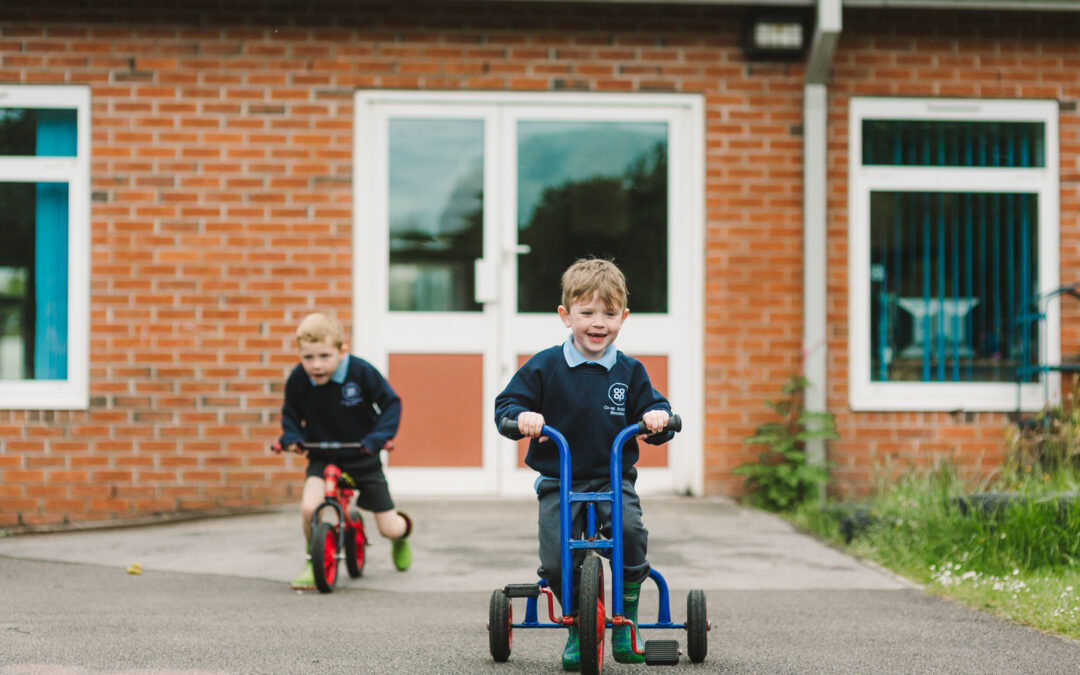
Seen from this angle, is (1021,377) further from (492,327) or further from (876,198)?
(492,327)

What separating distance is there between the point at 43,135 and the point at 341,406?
357 centimetres

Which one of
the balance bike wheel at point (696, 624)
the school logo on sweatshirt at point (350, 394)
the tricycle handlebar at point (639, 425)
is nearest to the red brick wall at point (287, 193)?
the school logo on sweatshirt at point (350, 394)

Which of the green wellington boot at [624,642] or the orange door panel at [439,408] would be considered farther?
the orange door panel at [439,408]

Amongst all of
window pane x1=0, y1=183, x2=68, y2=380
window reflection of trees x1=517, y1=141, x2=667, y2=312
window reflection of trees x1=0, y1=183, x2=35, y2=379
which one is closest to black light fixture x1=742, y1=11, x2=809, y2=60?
window reflection of trees x1=517, y1=141, x2=667, y2=312

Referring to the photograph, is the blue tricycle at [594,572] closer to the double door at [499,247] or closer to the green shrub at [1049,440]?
the double door at [499,247]

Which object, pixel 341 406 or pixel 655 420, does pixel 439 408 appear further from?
pixel 655 420

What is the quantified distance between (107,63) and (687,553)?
4.77 m

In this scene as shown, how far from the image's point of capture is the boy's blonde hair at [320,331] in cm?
541

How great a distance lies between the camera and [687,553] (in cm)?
623

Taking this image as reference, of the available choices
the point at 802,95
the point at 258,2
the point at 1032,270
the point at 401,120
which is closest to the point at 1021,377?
the point at 1032,270

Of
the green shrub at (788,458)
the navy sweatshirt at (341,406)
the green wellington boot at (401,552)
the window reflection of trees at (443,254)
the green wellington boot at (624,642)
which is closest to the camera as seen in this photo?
the green wellington boot at (624,642)

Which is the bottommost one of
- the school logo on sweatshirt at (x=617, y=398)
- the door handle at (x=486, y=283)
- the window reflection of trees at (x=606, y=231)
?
the school logo on sweatshirt at (x=617, y=398)

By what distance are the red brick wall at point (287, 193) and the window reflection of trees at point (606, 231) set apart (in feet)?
1.22

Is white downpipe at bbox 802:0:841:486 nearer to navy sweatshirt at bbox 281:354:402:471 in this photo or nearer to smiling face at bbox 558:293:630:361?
navy sweatshirt at bbox 281:354:402:471
